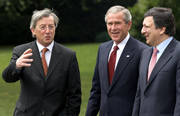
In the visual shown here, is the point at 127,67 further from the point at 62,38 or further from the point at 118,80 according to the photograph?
the point at 62,38

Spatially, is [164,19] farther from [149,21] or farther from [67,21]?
[67,21]

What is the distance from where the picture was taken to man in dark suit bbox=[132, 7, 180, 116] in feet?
15.2

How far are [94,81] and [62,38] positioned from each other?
32727 millimetres

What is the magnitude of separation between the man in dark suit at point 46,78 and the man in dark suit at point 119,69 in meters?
0.37

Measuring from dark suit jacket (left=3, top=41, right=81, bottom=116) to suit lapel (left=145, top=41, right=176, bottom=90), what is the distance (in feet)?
3.49

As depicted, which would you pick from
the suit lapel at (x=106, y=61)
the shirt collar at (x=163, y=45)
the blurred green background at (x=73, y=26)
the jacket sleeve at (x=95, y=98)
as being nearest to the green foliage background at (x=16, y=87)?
the blurred green background at (x=73, y=26)

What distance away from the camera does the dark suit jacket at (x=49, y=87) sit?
17.3ft

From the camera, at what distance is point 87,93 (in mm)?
13820

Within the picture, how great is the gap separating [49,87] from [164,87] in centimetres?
140

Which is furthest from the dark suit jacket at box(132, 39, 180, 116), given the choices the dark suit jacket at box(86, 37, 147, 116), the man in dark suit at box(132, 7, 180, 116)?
the dark suit jacket at box(86, 37, 147, 116)

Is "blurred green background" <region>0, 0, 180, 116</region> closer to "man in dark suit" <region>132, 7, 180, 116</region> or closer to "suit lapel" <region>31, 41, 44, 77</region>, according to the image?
"suit lapel" <region>31, 41, 44, 77</region>

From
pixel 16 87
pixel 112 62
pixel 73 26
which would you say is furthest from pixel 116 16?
pixel 73 26

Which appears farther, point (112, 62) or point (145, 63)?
point (112, 62)

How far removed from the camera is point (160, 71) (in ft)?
15.4
